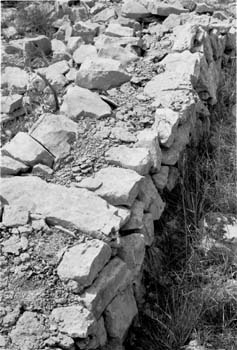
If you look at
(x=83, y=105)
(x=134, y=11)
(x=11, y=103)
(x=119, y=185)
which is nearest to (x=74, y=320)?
(x=119, y=185)

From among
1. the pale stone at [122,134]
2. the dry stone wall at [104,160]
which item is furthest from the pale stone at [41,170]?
the pale stone at [122,134]

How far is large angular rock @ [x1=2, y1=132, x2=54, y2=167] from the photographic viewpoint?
364 centimetres

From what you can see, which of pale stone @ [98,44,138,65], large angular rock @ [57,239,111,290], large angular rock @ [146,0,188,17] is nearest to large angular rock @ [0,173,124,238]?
large angular rock @ [57,239,111,290]

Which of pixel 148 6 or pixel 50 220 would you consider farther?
pixel 148 6

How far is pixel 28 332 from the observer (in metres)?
2.66

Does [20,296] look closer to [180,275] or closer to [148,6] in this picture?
[180,275]

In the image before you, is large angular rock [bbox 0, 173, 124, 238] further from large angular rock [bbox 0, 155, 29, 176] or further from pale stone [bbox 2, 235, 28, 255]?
pale stone [bbox 2, 235, 28, 255]

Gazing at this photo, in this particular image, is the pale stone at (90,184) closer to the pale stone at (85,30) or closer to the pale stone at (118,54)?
the pale stone at (118,54)

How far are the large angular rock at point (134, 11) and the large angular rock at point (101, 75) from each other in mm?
1513

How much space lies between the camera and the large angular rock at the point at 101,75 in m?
4.46

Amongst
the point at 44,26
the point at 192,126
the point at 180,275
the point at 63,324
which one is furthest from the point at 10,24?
the point at 63,324

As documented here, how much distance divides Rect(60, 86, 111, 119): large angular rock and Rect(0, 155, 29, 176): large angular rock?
0.68 m

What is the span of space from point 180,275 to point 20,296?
1224 mm

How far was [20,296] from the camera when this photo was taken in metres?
2.81
